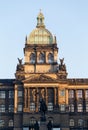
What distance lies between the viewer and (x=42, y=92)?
110375 millimetres

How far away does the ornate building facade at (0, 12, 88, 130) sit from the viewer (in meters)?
108

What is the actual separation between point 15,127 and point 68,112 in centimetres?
1275

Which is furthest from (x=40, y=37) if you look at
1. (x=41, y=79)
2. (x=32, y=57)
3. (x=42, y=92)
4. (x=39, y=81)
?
(x=42, y=92)

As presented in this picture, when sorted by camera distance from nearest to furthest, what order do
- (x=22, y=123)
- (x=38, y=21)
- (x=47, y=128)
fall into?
(x=47, y=128)
(x=22, y=123)
(x=38, y=21)

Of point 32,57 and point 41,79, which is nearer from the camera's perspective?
point 41,79

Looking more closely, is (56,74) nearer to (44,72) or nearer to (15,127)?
(44,72)

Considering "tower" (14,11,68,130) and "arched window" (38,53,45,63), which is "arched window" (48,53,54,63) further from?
"arched window" (38,53,45,63)

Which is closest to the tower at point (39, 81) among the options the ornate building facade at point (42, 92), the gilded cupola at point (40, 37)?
the ornate building facade at point (42, 92)

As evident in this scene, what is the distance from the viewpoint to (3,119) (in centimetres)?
11219

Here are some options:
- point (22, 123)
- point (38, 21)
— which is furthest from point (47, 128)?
point (38, 21)

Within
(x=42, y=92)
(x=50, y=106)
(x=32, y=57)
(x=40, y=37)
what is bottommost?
(x=50, y=106)

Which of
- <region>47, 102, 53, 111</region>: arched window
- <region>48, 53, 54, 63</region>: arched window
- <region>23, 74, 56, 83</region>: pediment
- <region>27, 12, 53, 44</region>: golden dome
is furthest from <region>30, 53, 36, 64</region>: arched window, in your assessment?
<region>47, 102, 53, 111</region>: arched window

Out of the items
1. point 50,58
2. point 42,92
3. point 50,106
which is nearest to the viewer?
point 50,106

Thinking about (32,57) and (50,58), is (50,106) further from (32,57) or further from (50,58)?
(32,57)
